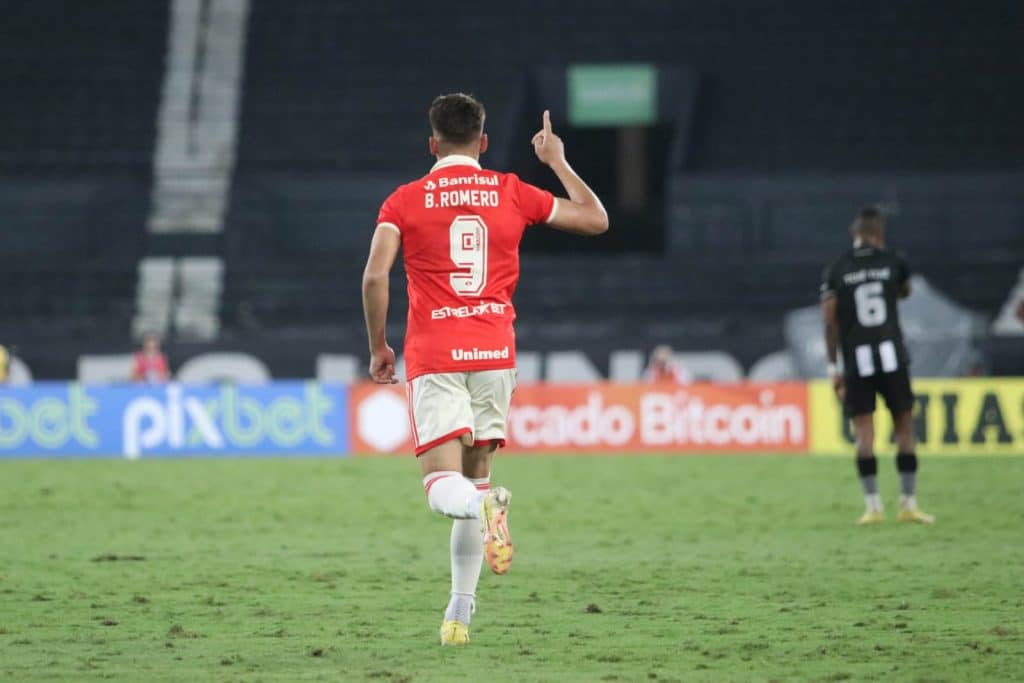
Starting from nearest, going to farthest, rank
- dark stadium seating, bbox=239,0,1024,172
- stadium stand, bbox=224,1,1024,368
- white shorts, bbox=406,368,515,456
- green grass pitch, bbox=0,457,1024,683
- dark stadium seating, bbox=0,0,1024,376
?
green grass pitch, bbox=0,457,1024,683 < white shorts, bbox=406,368,515,456 < stadium stand, bbox=224,1,1024,368 < dark stadium seating, bbox=0,0,1024,376 < dark stadium seating, bbox=239,0,1024,172

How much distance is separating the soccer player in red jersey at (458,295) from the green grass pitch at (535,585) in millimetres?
750

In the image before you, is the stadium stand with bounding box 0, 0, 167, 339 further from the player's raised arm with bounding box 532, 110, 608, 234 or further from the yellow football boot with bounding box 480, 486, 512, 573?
the yellow football boot with bounding box 480, 486, 512, 573

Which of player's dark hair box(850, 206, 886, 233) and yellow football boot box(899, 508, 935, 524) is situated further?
player's dark hair box(850, 206, 886, 233)

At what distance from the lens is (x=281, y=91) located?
3319 cm

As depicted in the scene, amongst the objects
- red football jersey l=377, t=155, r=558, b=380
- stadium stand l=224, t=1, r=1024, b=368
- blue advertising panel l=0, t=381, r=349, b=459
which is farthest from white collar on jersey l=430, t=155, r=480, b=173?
stadium stand l=224, t=1, r=1024, b=368

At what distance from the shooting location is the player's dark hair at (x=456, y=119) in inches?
276

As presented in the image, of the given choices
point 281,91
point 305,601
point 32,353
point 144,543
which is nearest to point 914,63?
point 281,91

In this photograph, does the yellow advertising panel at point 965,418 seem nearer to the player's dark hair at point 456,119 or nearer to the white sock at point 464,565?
the white sock at point 464,565

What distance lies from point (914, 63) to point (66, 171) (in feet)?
49.6

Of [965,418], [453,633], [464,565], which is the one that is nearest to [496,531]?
[464,565]

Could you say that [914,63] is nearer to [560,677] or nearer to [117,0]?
[117,0]

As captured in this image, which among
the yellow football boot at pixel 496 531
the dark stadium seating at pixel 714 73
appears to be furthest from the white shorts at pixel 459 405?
the dark stadium seating at pixel 714 73

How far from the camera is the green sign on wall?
3144 cm

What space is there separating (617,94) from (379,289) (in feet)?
82.5
